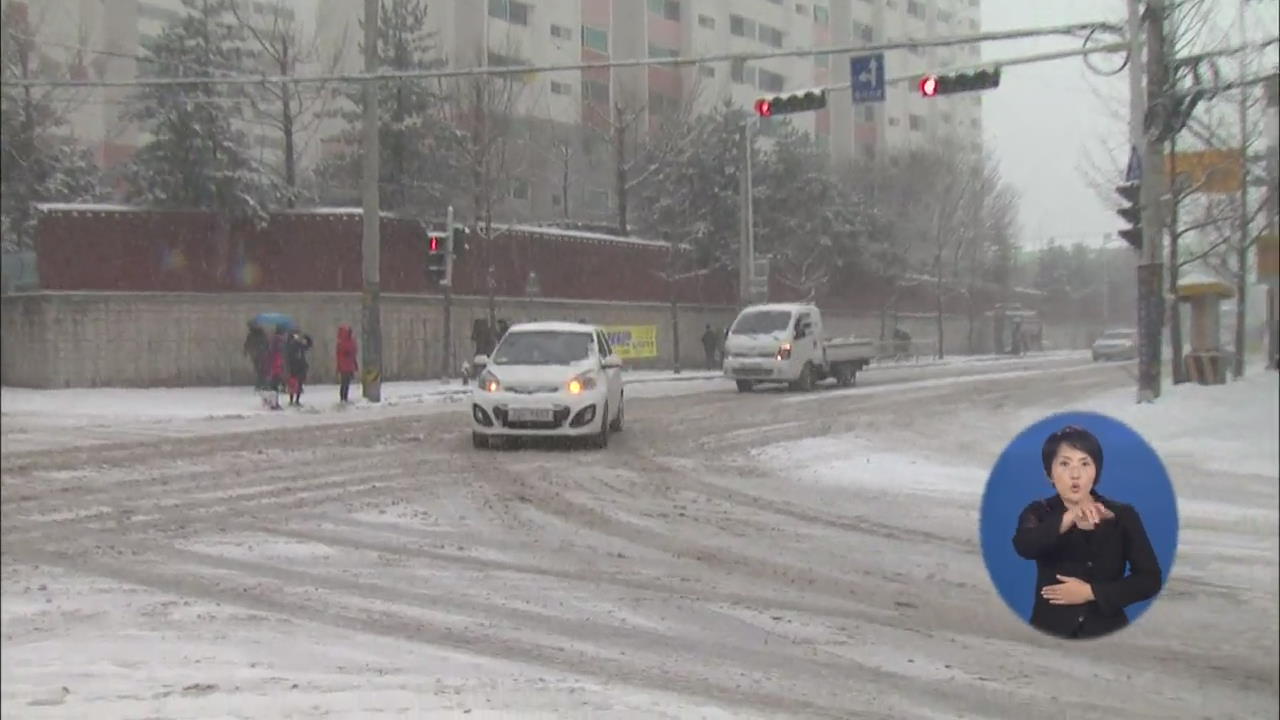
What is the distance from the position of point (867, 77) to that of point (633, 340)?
2048 mm

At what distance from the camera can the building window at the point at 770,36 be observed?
16.0 ft

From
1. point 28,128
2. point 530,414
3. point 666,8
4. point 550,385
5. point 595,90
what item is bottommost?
point 530,414

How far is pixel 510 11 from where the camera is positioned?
3.93 meters

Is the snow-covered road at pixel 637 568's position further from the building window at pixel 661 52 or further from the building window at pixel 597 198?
the building window at pixel 661 52

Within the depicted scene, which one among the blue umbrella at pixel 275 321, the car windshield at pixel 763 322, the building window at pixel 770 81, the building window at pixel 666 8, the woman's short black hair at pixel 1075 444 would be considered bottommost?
the woman's short black hair at pixel 1075 444

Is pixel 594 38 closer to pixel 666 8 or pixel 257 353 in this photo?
pixel 666 8

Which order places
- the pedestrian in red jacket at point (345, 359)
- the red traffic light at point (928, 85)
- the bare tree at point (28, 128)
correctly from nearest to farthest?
the bare tree at point (28, 128) < the red traffic light at point (928, 85) < the pedestrian in red jacket at point (345, 359)

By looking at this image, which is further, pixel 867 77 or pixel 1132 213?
pixel 867 77

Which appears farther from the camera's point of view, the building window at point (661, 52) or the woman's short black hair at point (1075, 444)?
the building window at point (661, 52)

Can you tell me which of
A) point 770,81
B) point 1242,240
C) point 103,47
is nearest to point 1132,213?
point 1242,240

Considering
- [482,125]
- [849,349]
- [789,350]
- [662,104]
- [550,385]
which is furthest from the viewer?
[550,385]

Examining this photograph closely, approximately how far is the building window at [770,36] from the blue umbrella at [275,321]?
3.22 meters

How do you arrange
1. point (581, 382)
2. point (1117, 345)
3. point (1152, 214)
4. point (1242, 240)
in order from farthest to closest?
point (581, 382), point (1117, 345), point (1152, 214), point (1242, 240)

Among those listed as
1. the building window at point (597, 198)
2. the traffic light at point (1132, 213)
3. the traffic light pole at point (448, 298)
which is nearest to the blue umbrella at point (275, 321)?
the traffic light pole at point (448, 298)
